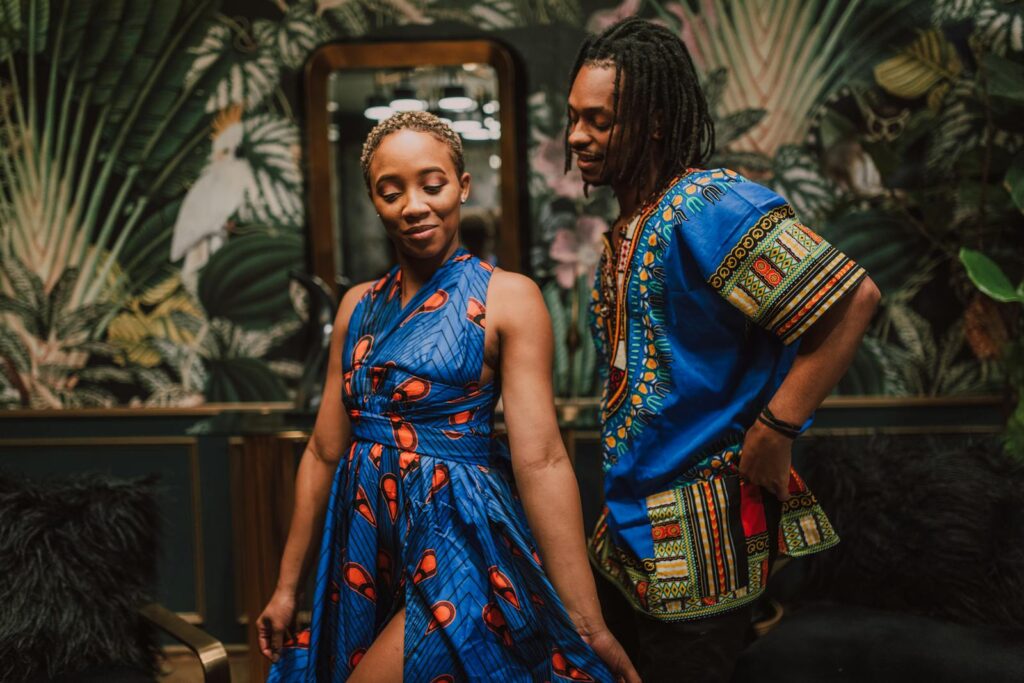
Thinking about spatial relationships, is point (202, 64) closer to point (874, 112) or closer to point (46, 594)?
point (46, 594)

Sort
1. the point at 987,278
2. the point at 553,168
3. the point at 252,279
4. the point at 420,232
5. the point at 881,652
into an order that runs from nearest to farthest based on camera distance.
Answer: the point at 420,232 < the point at 881,652 < the point at 987,278 < the point at 553,168 < the point at 252,279

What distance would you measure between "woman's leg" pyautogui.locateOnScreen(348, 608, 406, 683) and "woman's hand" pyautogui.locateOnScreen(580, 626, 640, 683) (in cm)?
29

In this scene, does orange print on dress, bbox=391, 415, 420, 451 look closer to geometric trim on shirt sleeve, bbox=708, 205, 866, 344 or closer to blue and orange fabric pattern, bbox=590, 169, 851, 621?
blue and orange fabric pattern, bbox=590, 169, 851, 621

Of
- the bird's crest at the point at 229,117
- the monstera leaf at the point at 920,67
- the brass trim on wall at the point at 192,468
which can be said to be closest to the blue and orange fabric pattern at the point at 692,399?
the monstera leaf at the point at 920,67

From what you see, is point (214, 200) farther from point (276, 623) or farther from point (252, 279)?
point (276, 623)

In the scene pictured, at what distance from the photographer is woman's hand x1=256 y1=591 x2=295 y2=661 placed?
5.58ft

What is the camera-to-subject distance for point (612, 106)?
1660 millimetres

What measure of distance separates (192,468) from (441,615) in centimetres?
227

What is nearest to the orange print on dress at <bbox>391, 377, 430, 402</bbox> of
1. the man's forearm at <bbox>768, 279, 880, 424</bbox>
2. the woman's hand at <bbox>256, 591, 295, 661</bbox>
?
the woman's hand at <bbox>256, 591, 295, 661</bbox>

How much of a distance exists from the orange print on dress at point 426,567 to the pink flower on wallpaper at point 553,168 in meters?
2.00

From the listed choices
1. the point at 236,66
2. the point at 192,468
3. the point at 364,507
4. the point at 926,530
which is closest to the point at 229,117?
the point at 236,66

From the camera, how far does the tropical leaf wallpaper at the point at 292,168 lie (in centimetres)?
318

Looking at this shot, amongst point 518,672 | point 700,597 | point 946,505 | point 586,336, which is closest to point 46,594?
point 518,672

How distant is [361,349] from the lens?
1643 millimetres
